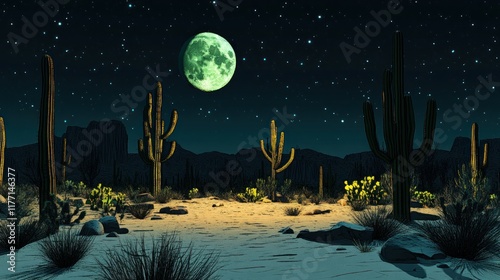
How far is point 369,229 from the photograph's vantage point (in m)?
9.73

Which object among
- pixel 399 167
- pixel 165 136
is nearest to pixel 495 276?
pixel 399 167

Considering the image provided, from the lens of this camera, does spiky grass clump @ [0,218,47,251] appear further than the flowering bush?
No

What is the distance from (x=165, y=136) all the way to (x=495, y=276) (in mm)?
17591

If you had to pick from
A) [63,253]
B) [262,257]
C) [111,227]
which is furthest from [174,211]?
[63,253]

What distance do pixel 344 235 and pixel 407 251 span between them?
2.26 m

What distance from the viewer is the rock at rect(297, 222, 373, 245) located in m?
9.52

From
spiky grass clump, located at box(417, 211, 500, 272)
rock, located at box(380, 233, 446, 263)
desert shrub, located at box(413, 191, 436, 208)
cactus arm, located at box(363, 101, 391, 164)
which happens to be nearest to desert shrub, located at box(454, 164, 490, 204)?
desert shrub, located at box(413, 191, 436, 208)

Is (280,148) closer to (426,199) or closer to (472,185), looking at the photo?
(426,199)

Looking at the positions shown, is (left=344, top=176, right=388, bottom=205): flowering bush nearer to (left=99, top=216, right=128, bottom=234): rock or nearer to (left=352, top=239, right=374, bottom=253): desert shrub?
(left=352, top=239, right=374, bottom=253): desert shrub

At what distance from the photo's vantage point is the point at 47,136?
38.9ft

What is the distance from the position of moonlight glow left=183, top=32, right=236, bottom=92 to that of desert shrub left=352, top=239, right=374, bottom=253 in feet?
47.9

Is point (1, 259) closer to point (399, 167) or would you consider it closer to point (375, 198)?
point (399, 167)

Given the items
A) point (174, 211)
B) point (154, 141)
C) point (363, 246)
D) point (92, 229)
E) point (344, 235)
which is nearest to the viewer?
point (363, 246)

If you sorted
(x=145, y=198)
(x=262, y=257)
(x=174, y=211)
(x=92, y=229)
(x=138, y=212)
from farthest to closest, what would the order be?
(x=145, y=198) < (x=174, y=211) < (x=138, y=212) < (x=92, y=229) < (x=262, y=257)
